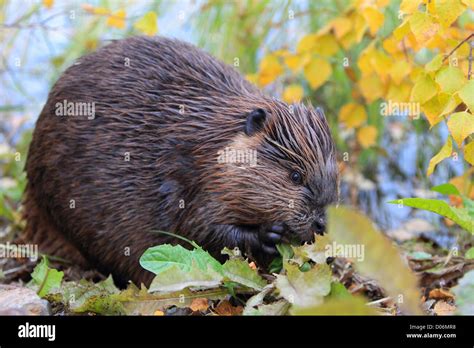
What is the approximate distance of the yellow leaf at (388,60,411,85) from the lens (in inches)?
167

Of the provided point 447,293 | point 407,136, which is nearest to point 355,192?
point 407,136

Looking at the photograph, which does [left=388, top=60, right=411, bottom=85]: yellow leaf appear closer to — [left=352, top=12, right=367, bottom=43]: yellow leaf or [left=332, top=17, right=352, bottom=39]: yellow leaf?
[left=352, top=12, right=367, bottom=43]: yellow leaf

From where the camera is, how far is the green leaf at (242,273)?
300 cm

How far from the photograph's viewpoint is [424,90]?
329 cm

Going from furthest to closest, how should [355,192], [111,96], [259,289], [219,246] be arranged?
[355,192] → [111,96] → [219,246] → [259,289]

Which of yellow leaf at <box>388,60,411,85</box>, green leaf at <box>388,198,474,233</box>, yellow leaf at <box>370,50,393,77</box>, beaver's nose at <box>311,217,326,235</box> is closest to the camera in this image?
green leaf at <box>388,198,474,233</box>

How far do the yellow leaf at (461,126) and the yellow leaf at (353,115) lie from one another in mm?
2245

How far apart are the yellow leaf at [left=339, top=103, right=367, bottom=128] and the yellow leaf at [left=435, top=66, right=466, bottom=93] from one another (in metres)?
2.09

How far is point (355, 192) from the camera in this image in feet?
19.7

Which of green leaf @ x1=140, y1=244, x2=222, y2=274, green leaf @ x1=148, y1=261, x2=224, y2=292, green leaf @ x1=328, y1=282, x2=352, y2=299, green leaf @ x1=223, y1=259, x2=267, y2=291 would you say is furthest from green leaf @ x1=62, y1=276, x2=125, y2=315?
green leaf @ x1=328, y1=282, x2=352, y2=299
